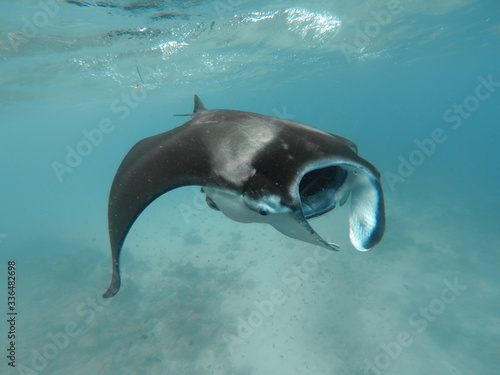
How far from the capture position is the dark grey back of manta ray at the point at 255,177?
2.00 m

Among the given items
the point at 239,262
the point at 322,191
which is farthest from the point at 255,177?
the point at 239,262

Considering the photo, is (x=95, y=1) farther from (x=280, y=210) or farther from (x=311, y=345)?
(x=311, y=345)

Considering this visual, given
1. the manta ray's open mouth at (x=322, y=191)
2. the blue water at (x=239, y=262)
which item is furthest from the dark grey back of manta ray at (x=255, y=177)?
the blue water at (x=239, y=262)

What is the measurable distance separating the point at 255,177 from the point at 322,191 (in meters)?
0.91

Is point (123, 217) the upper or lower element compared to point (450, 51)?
upper

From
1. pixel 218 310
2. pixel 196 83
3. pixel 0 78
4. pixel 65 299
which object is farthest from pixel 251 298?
pixel 196 83

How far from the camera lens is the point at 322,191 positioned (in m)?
2.69

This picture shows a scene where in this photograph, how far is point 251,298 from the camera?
12.0 metres

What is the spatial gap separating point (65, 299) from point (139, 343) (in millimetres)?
7140

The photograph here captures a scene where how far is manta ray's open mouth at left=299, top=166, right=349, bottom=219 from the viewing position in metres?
2.54

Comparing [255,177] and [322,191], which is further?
[322,191]

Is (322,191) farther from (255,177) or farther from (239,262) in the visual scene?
(239,262)

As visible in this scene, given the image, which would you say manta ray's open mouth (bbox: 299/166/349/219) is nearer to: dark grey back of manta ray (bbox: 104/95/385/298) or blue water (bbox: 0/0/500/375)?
dark grey back of manta ray (bbox: 104/95/385/298)

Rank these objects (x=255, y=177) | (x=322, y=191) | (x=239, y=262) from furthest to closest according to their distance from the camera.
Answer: (x=239, y=262) → (x=322, y=191) → (x=255, y=177)
